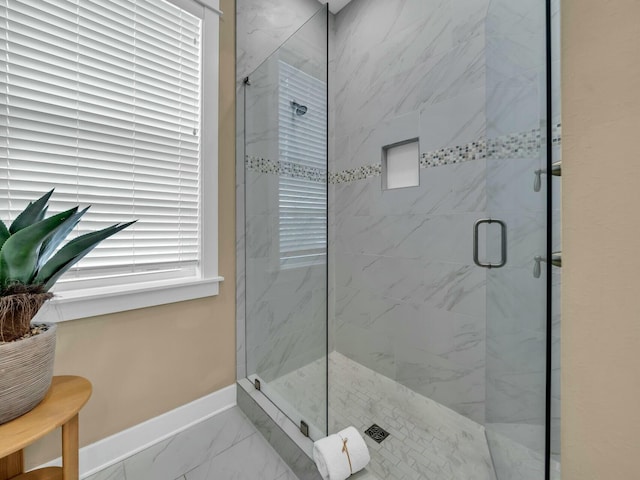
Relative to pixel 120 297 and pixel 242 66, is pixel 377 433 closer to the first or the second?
pixel 120 297

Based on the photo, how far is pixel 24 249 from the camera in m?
0.72

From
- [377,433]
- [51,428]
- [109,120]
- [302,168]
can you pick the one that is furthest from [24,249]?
[377,433]

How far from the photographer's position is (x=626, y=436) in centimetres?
42

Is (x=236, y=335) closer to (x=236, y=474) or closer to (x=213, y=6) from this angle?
(x=236, y=474)

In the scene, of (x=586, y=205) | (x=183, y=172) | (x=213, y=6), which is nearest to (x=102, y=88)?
(x=183, y=172)

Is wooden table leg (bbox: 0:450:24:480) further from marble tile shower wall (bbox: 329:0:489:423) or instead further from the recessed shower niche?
the recessed shower niche

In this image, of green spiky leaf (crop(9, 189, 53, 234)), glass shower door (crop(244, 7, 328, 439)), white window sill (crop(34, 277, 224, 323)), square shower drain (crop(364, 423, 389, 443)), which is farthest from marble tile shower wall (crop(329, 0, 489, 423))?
green spiky leaf (crop(9, 189, 53, 234))

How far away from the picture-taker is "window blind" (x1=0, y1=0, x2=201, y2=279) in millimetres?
1039

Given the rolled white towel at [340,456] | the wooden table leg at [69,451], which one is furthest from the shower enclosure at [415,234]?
the wooden table leg at [69,451]

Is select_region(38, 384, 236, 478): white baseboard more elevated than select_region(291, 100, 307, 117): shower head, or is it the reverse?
select_region(291, 100, 307, 117): shower head

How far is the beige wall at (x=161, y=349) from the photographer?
1162 mm

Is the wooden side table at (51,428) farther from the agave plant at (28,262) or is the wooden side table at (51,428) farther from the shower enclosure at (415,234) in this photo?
the shower enclosure at (415,234)

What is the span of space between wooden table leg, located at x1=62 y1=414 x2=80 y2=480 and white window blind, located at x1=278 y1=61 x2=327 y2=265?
102 cm

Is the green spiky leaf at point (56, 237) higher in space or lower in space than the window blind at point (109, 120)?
lower
